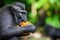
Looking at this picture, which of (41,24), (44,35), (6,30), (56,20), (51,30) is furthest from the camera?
(41,24)

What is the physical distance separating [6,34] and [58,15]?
12.5 ft

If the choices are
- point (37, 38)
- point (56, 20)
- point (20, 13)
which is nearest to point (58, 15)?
point (56, 20)

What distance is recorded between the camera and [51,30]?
5664 millimetres

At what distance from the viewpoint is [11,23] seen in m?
2.79

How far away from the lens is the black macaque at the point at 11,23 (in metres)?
2.71

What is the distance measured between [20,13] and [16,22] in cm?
13

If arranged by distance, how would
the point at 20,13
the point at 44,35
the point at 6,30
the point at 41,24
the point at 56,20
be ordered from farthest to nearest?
the point at 41,24
the point at 44,35
the point at 56,20
the point at 20,13
the point at 6,30

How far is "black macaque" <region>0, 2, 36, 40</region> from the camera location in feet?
8.88

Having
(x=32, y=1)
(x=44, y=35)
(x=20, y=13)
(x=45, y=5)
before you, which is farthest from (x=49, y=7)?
(x=20, y=13)

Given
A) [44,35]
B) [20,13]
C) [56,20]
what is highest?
[20,13]

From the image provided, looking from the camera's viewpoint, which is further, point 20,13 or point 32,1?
point 32,1

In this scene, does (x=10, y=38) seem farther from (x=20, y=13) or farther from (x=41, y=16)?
(x=41, y=16)

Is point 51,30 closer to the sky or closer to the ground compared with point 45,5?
closer to the ground

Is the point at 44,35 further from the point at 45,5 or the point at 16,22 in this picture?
the point at 16,22
